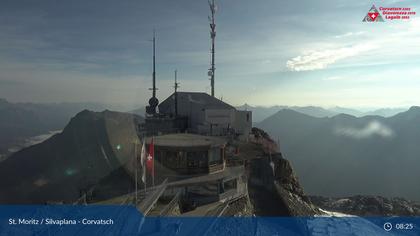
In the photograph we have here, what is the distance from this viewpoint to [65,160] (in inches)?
6324

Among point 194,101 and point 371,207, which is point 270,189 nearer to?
point 194,101

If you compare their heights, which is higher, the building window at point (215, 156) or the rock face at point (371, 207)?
the building window at point (215, 156)

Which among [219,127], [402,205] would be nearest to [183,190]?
[219,127]

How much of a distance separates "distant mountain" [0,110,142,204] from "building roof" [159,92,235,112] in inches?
2462

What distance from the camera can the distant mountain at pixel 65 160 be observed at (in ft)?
417

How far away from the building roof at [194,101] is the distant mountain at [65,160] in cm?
6253

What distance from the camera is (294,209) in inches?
1369

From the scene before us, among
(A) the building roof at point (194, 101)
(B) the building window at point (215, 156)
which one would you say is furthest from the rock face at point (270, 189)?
(A) the building roof at point (194, 101)

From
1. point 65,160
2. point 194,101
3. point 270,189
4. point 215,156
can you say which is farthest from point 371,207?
point 65,160

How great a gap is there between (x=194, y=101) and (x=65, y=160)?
5061 inches

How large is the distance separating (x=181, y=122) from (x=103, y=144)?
395ft

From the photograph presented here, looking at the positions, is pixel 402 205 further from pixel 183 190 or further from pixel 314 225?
pixel 183 190

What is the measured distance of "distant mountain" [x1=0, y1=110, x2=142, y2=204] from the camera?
417 ft

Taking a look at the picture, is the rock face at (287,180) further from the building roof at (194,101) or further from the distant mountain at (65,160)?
the distant mountain at (65,160)
